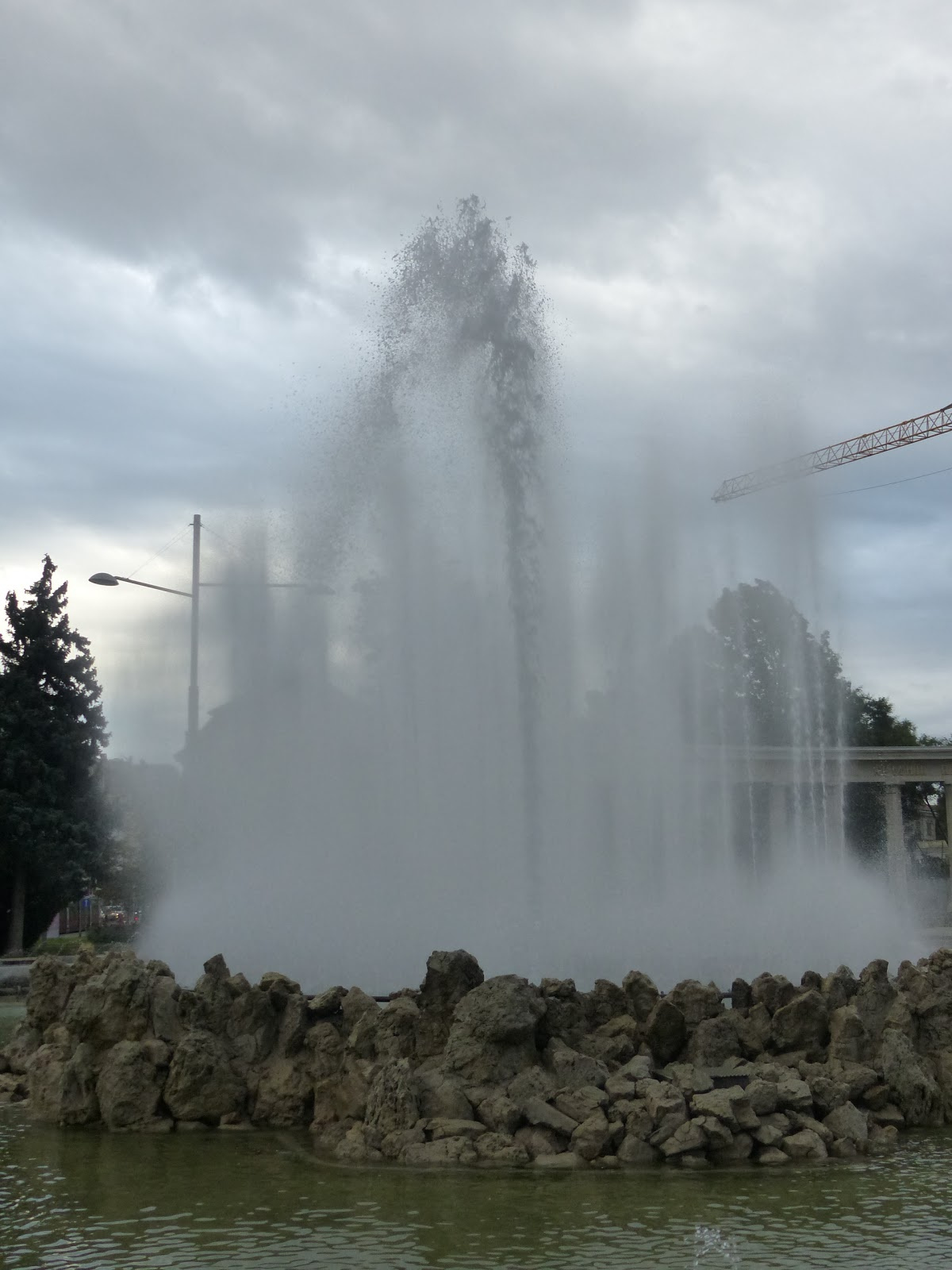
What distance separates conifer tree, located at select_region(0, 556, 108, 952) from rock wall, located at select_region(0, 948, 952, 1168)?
82.2ft

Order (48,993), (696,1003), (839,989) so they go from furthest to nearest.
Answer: (48,993)
(839,989)
(696,1003)

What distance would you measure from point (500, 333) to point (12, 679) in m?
24.3

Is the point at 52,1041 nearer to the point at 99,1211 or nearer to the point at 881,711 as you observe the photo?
the point at 99,1211

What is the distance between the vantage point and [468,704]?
2211 cm

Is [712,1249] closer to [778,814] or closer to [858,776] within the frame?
[778,814]

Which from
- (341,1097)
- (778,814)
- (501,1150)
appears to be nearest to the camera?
(501,1150)

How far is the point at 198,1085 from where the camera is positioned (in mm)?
14109

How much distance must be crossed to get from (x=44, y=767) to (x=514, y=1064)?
31089 millimetres

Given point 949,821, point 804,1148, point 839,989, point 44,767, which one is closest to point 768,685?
point 949,821

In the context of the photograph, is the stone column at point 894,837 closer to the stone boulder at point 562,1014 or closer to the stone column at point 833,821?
the stone column at point 833,821

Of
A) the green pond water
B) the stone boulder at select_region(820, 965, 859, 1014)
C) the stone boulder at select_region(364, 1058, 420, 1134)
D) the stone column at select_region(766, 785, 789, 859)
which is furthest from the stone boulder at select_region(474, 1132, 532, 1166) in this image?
the stone column at select_region(766, 785, 789, 859)

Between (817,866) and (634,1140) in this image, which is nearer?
(634,1140)

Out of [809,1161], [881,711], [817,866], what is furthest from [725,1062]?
[881,711]

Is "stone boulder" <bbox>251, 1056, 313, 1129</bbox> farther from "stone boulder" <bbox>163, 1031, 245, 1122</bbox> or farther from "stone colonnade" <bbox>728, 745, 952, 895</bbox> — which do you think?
"stone colonnade" <bbox>728, 745, 952, 895</bbox>
